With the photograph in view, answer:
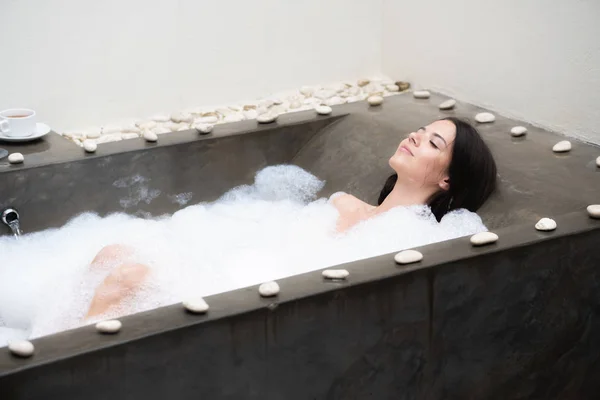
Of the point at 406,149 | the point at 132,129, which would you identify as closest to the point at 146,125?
the point at 132,129

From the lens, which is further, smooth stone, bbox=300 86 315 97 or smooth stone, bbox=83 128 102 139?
smooth stone, bbox=300 86 315 97

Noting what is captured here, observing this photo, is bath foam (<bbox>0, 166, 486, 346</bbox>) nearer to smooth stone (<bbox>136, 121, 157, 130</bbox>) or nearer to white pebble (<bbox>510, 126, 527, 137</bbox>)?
white pebble (<bbox>510, 126, 527, 137</bbox>)

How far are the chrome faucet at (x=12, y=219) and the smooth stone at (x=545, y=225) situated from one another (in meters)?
1.40

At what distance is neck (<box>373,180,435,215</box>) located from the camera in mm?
2365

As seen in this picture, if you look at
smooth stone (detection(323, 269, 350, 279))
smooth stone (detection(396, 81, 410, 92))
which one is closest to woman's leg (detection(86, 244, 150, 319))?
smooth stone (detection(323, 269, 350, 279))

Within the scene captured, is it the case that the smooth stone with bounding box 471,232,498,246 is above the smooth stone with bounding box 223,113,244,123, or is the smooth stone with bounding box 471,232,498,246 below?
above

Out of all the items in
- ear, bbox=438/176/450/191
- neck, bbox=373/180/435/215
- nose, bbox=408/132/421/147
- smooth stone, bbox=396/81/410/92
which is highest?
nose, bbox=408/132/421/147

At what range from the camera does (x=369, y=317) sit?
1711 mm

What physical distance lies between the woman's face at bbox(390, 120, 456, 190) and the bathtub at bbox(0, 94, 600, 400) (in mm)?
155

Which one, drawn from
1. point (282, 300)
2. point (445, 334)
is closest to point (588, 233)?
point (445, 334)

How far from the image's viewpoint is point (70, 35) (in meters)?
3.28

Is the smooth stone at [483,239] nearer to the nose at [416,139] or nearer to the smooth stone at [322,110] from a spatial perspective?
the nose at [416,139]

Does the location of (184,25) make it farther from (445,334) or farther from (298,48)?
(445,334)

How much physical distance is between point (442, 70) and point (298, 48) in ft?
2.16
